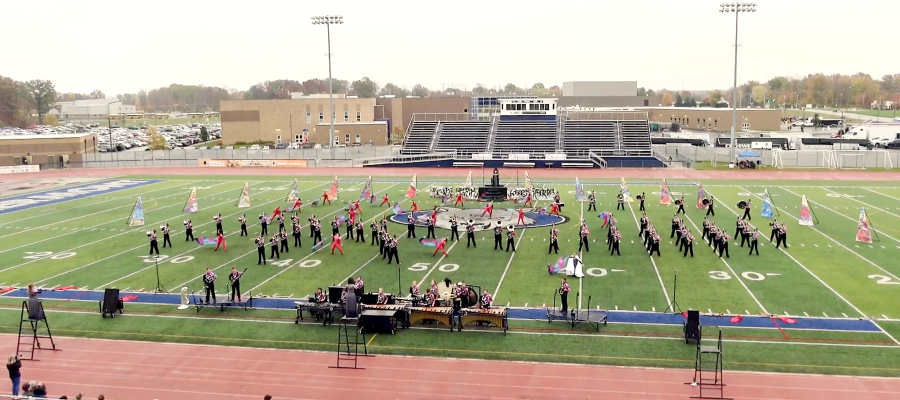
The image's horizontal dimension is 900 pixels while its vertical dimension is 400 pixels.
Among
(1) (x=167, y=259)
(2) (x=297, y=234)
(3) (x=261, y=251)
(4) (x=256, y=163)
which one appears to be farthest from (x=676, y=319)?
(4) (x=256, y=163)

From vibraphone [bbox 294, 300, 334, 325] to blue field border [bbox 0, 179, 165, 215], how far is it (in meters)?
27.1

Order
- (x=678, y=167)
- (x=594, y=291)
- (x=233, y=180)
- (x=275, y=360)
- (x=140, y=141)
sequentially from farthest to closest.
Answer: (x=140, y=141)
(x=678, y=167)
(x=233, y=180)
(x=594, y=291)
(x=275, y=360)

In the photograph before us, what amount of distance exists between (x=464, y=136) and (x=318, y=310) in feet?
180

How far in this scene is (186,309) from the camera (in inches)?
718

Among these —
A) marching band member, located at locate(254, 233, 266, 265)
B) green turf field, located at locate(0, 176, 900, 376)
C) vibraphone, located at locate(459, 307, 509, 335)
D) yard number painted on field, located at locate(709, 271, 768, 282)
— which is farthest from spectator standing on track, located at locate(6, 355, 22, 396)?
yard number painted on field, located at locate(709, 271, 768, 282)

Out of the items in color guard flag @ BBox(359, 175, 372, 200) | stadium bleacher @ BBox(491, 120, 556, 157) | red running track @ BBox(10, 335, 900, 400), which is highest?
stadium bleacher @ BBox(491, 120, 556, 157)

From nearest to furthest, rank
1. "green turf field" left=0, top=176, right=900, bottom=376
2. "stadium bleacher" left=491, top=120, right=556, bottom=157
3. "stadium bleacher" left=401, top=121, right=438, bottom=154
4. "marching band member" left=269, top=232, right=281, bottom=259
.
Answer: "green turf field" left=0, top=176, right=900, bottom=376 → "marching band member" left=269, top=232, right=281, bottom=259 → "stadium bleacher" left=491, top=120, right=556, bottom=157 → "stadium bleacher" left=401, top=121, right=438, bottom=154

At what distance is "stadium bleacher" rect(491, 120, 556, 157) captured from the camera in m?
66.8

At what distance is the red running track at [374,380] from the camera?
12734mm

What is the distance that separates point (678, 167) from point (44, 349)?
50666 millimetres

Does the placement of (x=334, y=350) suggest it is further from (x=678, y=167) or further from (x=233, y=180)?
(x=678, y=167)

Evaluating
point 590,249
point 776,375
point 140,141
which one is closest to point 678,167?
point 590,249

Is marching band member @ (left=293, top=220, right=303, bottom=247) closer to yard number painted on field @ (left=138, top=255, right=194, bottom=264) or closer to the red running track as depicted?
yard number painted on field @ (left=138, top=255, right=194, bottom=264)

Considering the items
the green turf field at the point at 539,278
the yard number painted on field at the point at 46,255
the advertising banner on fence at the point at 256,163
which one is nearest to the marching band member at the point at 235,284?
the green turf field at the point at 539,278
